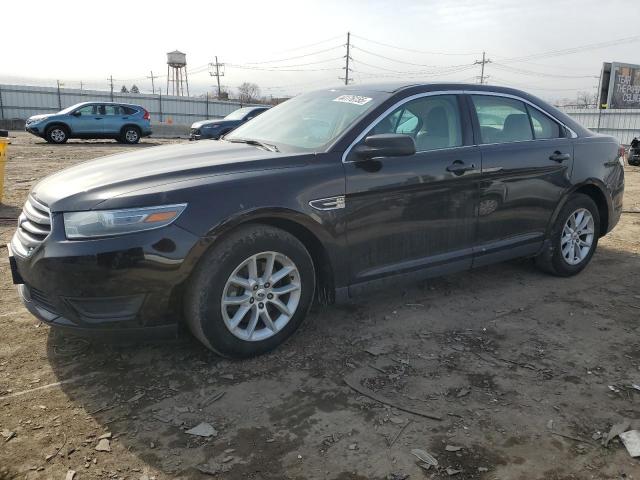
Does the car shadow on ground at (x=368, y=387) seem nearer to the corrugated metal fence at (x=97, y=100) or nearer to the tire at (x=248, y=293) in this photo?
the tire at (x=248, y=293)

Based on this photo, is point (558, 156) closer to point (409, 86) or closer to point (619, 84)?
point (409, 86)

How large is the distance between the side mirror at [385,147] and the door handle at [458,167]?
1.77 feet

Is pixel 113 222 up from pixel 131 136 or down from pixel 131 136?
down

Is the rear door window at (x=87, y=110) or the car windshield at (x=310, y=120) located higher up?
the rear door window at (x=87, y=110)

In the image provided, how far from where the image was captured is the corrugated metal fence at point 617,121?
24094 millimetres

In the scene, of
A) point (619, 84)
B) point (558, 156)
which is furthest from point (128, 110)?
point (619, 84)

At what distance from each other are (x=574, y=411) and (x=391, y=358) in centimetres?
106

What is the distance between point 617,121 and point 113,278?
2705 cm

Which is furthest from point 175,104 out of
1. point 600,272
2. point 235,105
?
point 600,272

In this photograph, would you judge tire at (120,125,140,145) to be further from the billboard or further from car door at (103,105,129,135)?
the billboard

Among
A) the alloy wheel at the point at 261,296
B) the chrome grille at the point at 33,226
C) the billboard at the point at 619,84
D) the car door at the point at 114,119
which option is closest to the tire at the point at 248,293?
the alloy wheel at the point at 261,296

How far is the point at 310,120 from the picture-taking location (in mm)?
4027

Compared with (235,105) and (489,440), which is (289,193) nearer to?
(489,440)

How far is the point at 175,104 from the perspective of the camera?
118 feet
